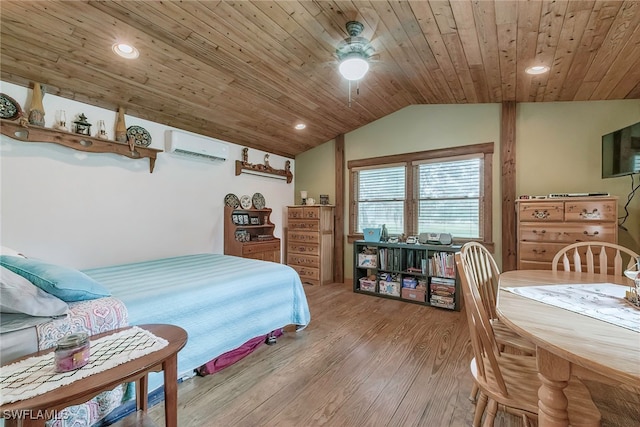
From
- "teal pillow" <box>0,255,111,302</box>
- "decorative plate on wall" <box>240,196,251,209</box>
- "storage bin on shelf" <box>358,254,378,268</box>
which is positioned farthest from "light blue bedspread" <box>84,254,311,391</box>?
"storage bin on shelf" <box>358,254,378,268</box>

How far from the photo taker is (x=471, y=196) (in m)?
3.72

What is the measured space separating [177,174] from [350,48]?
265 centimetres

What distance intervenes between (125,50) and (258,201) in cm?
265

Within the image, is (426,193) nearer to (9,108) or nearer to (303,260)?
(303,260)

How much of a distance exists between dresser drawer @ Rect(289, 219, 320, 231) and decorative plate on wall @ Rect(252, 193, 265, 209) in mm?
588

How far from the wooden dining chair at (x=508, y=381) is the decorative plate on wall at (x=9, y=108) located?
3.65 m

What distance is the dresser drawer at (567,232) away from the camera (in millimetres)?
2584

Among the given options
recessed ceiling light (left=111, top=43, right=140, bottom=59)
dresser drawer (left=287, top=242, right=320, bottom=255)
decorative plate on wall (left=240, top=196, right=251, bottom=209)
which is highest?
recessed ceiling light (left=111, top=43, right=140, bottom=59)

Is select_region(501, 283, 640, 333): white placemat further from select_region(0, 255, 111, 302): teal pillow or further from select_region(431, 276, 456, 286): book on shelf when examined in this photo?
select_region(0, 255, 111, 302): teal pillow

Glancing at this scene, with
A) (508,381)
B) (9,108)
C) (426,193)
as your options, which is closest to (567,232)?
(426,193)

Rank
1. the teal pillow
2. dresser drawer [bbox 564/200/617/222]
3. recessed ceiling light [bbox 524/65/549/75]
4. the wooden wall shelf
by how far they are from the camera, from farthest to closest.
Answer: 1. dresser drawer [bbox 564/200/617/222]
2. recessed ceiling light [bbox 524/65/549/75]
3. the wooden wall shelf
4. the teal pillow

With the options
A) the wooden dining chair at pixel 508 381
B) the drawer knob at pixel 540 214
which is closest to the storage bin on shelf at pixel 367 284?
the drawer knob at pixel 540 214

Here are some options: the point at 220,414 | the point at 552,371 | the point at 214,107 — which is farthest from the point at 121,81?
the point at 552,371

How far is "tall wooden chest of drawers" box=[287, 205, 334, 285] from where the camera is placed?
14.9 ft
